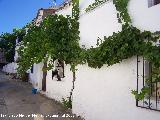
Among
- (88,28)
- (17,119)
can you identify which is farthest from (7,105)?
(88,28)

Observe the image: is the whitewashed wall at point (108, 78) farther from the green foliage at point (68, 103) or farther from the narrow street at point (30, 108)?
the green foliage at point (68, 103)

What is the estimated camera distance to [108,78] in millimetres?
8547

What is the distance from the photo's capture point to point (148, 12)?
6.89 meters

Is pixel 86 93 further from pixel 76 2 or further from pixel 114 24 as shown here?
pixel 76 2

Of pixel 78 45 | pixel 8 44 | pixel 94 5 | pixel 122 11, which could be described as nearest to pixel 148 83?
pixel 122 11

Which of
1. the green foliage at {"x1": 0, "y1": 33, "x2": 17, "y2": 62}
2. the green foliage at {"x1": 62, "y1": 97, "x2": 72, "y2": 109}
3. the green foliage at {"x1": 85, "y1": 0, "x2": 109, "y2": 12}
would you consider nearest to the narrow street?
the green foliage at {"x1": 62, "y1": 97, "x2": 72, "y2": 109}

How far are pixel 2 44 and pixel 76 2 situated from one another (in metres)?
38.2

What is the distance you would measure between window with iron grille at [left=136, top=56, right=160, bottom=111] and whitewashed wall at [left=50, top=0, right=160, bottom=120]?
17cm

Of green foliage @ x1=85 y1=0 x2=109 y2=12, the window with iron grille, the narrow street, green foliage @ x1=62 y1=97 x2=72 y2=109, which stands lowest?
the narrow street

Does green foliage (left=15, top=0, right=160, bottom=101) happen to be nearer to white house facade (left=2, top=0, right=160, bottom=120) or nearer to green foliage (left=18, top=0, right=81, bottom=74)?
green foliage (left=18, top=0, right=81, bottom=74)

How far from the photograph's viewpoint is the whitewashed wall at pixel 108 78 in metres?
7.03

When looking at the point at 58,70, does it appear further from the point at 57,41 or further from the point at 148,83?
the point at 148,83

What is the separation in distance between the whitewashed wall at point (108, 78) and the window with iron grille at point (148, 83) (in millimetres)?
172

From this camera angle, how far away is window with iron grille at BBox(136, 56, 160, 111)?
6629 millimetres
